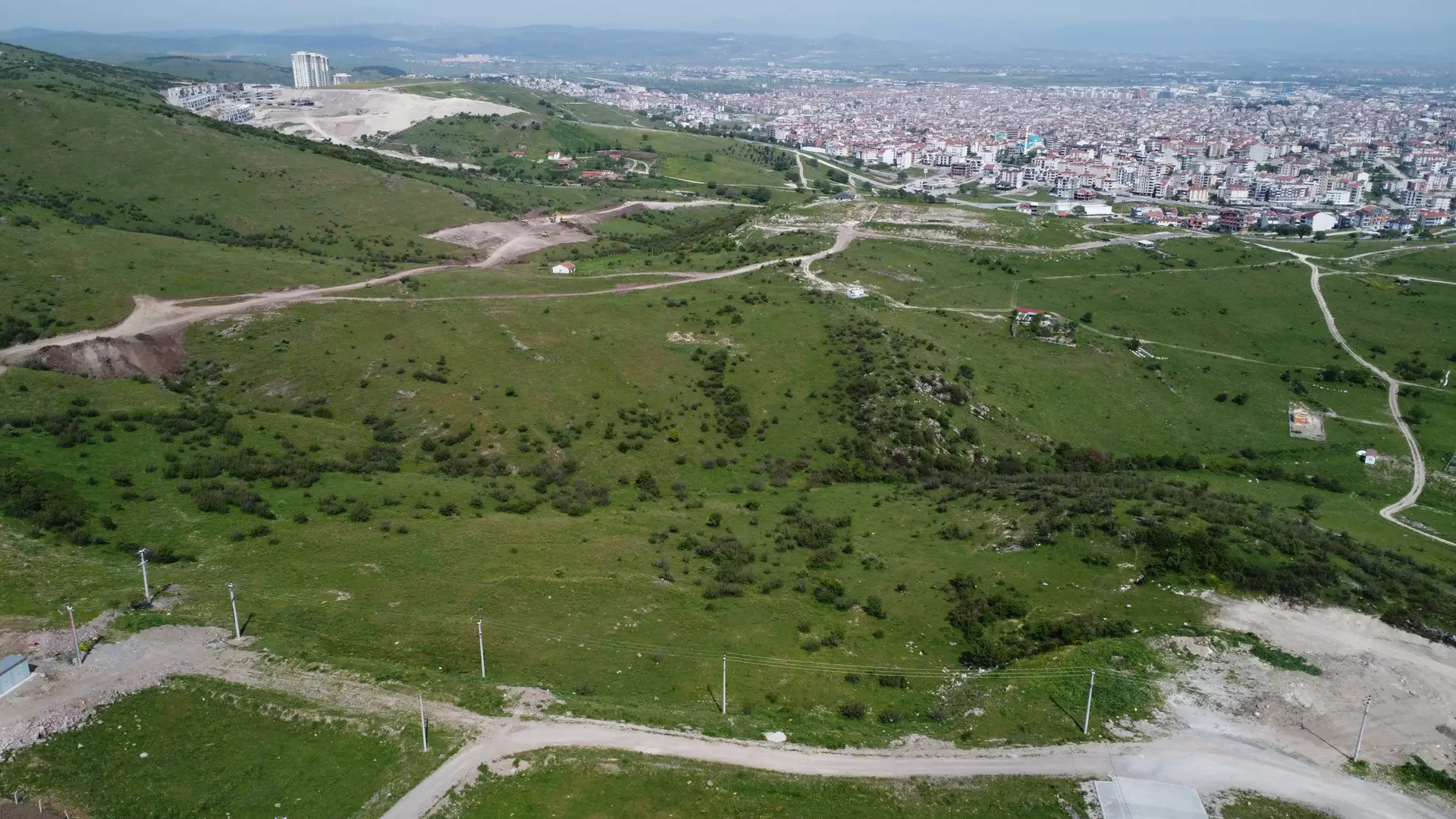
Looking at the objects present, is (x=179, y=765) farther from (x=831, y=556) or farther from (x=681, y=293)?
(x=681, y=293)

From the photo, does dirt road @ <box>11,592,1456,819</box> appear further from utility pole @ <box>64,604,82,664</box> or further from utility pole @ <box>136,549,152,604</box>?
utility pole @ <box>136,549,152,604</box>

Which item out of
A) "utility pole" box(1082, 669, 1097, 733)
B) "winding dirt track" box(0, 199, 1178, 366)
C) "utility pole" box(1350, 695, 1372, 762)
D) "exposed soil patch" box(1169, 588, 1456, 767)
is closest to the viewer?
"utility pole" box(1350, 695, 1372, 762)

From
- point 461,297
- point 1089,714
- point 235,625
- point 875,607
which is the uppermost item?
point 461,297

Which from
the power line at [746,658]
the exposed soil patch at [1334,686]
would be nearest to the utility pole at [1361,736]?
the exposed soil patch at [1334,686]

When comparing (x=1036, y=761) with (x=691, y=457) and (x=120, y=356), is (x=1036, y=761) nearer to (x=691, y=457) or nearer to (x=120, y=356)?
(x=691, y=457)

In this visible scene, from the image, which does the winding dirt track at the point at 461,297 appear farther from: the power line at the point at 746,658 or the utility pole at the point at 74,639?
the power line at the point at 746,658

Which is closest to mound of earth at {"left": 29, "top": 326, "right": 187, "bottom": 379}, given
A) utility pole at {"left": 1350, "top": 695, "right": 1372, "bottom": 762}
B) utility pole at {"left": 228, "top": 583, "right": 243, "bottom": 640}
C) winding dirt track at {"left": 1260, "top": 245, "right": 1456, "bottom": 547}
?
utility pole at {"left": 228, "top": 583, "right": 243, "bottom": 640}

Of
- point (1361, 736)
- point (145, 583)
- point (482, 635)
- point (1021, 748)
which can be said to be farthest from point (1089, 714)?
point (145, 583)

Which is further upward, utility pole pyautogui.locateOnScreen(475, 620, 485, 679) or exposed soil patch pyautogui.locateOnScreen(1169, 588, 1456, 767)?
utility pole pyautogui.locateOnScreen(475, 620, 485, 679)

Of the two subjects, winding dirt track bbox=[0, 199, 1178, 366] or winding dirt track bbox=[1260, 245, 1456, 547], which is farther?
winding dirt track bbox=[0, 199, 1178, 366]

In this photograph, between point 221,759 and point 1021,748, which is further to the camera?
point 1021,748

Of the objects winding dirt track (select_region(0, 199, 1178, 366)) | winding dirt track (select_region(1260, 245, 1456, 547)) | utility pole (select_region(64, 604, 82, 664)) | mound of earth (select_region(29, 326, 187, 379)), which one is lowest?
winding dirt track (select_region(1260, 245, 1456, 547))
